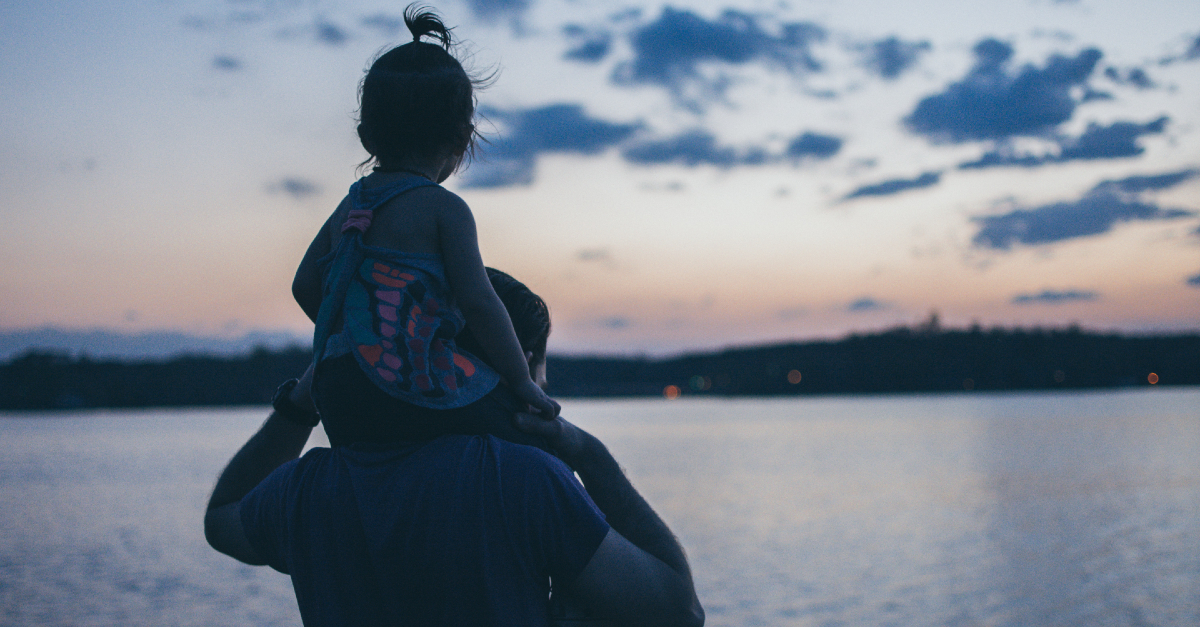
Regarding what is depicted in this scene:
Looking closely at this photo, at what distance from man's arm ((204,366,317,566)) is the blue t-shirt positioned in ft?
0.90

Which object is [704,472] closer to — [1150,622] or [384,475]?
[1150,622]

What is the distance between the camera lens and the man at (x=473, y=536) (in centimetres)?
117

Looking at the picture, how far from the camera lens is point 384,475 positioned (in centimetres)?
120

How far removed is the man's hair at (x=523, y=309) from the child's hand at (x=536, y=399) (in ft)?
0.59

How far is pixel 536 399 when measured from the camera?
4.27 ft

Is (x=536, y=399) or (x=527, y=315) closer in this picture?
(x=536, y=399)

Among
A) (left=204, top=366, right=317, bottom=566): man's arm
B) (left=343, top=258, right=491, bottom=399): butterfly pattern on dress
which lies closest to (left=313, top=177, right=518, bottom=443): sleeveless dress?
(left=343, top=258, right=491, bottom=399): butterfly pattern on dress

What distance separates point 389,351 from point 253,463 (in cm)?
49

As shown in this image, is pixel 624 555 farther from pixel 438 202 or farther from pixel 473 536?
pixel 438 202

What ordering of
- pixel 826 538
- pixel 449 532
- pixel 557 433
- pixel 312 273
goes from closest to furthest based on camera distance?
pixel 449 532
pixel 557 433
pixel 312 273
pixel 826 538

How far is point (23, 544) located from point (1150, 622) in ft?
96.7

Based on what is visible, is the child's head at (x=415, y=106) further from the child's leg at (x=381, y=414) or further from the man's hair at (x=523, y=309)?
the child's leg at (x=381, y=414)

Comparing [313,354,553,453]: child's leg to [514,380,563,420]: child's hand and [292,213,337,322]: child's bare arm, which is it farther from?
[292,213,337,322]: child's bare arm

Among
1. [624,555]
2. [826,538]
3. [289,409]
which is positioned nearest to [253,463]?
[289,409]
